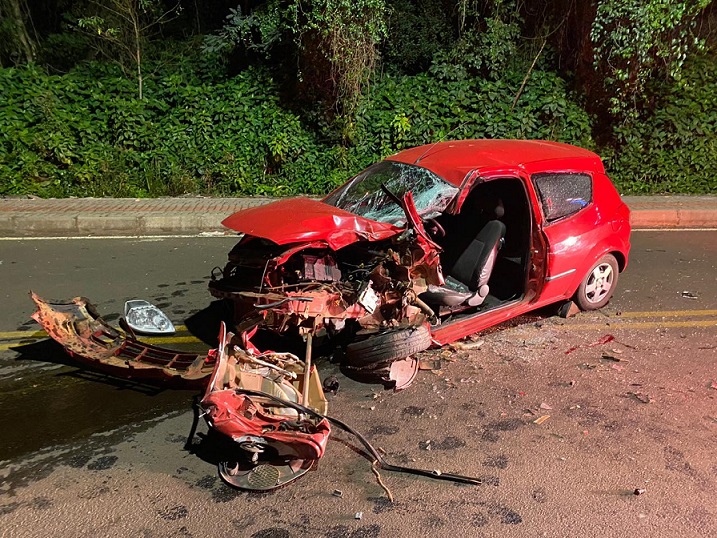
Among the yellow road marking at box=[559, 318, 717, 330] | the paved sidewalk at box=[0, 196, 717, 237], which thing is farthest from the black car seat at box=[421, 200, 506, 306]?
the paved sidewalk at box=[0, 196, 717, 237]

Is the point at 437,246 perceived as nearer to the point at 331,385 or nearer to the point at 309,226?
the point at 309,226

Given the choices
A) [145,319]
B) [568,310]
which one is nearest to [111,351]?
[145,319]

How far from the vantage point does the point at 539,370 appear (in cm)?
428

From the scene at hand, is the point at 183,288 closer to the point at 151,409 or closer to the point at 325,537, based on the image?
the point at 151,409

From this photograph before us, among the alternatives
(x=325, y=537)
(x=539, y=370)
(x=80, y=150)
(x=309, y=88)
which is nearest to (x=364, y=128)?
(x=309, y=88)

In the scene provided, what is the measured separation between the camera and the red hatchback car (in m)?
3.83

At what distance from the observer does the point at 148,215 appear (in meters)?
9.01

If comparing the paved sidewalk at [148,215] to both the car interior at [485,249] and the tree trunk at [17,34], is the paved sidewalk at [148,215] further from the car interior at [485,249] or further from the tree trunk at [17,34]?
the tree trunk at [17,34]

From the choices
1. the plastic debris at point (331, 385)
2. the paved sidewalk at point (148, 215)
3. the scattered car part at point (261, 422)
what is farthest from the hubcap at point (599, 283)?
the paved sidewalk at point (148, 215)

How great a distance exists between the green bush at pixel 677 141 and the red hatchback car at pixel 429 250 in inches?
290

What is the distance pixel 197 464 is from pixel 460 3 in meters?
11.8

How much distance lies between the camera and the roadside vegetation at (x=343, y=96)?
35.2ft

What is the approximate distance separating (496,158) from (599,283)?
1669 mm

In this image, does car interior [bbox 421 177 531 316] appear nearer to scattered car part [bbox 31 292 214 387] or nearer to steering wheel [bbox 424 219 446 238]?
steering wheel [bbox 424 219 446 238]
